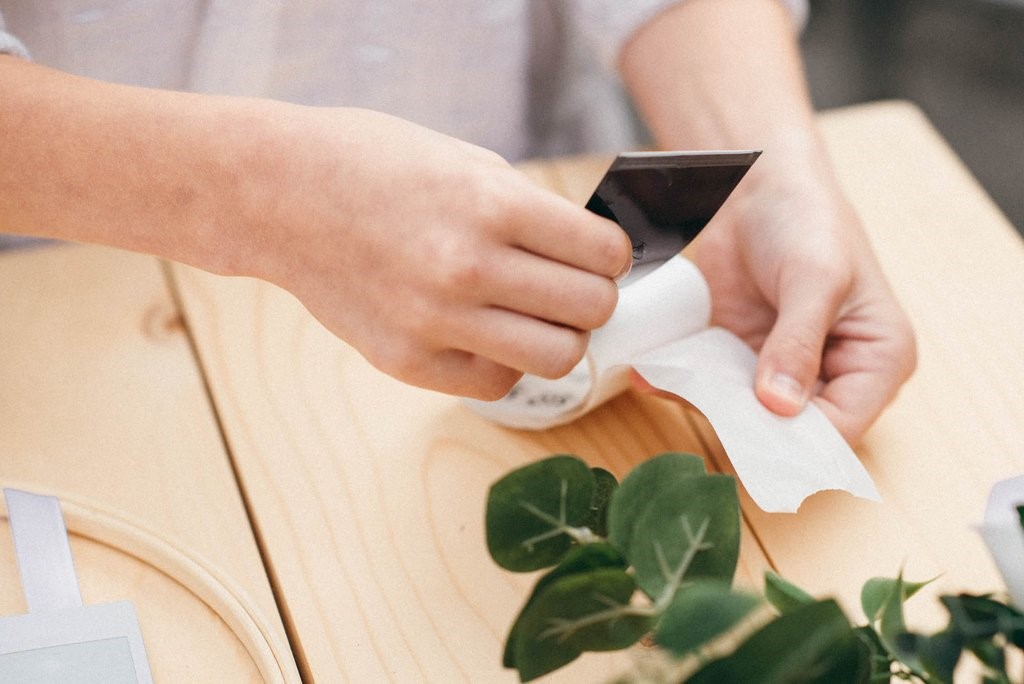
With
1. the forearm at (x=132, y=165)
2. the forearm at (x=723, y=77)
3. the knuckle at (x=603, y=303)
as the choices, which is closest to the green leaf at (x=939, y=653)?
the knuckle at (x=603, y=303)

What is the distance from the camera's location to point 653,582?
0.35 m

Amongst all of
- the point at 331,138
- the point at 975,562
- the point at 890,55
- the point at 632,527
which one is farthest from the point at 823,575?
the point at 890,55

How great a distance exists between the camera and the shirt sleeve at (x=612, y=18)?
852 mm

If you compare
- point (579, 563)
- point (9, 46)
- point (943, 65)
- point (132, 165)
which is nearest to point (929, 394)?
point (579, 563)

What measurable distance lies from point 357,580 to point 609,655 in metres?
0.15

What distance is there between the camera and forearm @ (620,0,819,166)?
2.52 feet

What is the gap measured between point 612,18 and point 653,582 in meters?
0.64

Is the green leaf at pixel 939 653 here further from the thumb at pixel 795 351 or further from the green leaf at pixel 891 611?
the thumb at pixel 795 351

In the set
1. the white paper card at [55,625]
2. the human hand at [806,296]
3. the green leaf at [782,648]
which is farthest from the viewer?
the human hand at [806,296]

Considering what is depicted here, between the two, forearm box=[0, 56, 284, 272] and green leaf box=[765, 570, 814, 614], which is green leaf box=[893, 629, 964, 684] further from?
forearm box=[0, 56, 284, 272]

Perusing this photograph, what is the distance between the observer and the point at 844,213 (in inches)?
27.7

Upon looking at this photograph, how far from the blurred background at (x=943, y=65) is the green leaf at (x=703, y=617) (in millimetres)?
1891

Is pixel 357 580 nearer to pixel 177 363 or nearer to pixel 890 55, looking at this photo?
pixel 177 363

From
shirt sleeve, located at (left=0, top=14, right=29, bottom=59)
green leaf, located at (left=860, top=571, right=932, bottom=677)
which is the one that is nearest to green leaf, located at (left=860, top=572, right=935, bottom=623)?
green leaf, located at (left=860, top=571, right=932, bottom=677)
